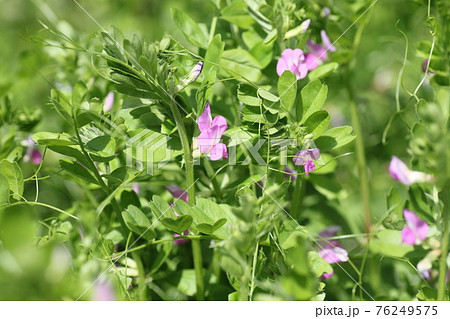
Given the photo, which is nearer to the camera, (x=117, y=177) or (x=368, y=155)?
(x=117, y=177)

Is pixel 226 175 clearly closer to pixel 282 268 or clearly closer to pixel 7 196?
pixel 282 268

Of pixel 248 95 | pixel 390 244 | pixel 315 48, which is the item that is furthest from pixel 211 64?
pixel 390 244

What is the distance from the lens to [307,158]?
2.47 feet

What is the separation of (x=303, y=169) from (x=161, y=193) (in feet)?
1.07

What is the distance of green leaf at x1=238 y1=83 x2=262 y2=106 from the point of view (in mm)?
777

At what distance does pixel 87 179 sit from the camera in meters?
0.81

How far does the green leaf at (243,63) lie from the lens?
917mm

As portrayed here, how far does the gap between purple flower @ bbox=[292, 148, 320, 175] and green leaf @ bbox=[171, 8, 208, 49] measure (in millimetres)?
282

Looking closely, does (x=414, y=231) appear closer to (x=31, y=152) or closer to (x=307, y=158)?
(x=307, y=158)

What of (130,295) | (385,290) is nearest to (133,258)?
(130,295)

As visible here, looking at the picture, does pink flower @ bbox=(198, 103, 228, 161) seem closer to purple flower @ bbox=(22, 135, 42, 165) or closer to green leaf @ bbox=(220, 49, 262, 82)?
green leaf @ bbox=(220, 49, 262, 82)

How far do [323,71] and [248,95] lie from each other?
7.4 inches

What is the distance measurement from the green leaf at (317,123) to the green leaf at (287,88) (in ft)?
0.13

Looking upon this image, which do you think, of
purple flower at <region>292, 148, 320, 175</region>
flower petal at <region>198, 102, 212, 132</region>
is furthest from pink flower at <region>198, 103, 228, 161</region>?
purple flower at <region>292, 148, 320, 175</region>
